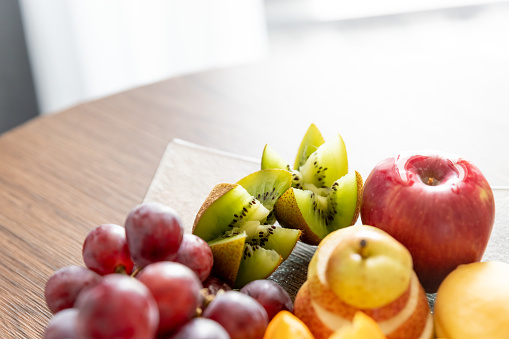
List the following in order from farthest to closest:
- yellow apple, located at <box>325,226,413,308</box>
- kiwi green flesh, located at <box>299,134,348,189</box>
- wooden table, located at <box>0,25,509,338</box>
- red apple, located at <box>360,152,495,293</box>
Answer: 1. wooden table, located at <box>0,25,509,338</box>
2. kiwi green flesh, located at <box>299,134,348,189</box>
3. red apple, located at <box>360,152,495,293</box>
4. yellow apple, located at <box>325,226,413,308</box>

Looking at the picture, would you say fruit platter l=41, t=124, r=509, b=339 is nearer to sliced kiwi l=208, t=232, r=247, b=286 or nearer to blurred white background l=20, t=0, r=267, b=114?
sliced kiwi l=208, t=232, r=247, b=286

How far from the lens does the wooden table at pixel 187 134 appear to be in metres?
0.87

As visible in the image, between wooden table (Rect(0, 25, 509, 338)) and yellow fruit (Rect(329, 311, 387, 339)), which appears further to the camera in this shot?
wooden table (Rect(0, 25, 509, 338))

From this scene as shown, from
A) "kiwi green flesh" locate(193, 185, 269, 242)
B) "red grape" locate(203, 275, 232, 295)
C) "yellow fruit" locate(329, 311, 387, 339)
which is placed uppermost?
"kiwi green flesh" locate(193, 185, 269, 242)

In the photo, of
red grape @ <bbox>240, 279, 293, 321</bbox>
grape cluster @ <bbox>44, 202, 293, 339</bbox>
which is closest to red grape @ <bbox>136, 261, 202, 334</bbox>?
grape cluster @ <bbox>44, 202, 293, 339</bbox>

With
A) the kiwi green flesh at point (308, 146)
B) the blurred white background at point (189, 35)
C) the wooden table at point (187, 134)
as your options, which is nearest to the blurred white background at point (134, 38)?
the blurred white background at point (189, 35)

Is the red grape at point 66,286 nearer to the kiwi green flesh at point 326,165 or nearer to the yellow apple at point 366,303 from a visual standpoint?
the yellow apple at point 366,303

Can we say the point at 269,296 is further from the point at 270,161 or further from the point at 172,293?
the point at 270,161

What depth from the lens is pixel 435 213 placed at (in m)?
0.61

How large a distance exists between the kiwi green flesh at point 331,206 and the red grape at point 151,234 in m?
0.20

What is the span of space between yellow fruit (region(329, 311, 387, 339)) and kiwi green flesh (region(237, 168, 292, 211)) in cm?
24

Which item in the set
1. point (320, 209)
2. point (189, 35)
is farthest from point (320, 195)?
point (189, 35)

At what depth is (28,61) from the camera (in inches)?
81.4

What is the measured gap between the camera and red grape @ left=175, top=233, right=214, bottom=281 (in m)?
0.56
